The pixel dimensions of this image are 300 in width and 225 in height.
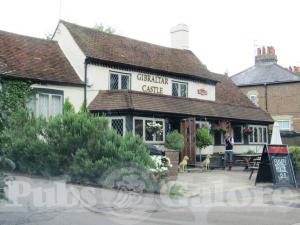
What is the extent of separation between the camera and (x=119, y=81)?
23594 millimetres

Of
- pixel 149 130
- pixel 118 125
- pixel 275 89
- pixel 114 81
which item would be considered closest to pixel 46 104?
pixel 118 125

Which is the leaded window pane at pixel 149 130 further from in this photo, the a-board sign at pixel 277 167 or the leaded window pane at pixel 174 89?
the a-board sign at pixel 277 167

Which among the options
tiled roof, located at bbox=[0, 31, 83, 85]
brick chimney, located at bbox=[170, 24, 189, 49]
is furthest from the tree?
brick chimney, located at bbox=[170, 24, 189, 49]

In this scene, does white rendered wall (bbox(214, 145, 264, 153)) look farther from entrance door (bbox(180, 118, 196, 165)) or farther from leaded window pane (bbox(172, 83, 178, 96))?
entrance door (bbox(180, 118, 196, 165))

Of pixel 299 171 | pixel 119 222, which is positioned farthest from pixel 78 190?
pixel 299 171

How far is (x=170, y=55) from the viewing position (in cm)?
2836

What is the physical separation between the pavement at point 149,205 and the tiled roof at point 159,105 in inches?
279

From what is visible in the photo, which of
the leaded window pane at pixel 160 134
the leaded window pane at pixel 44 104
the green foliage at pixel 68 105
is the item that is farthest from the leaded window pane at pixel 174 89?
the leaded window pane at pixel 44 104

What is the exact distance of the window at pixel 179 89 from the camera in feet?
86.1

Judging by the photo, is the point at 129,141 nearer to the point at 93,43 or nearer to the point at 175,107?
the point at 175,107

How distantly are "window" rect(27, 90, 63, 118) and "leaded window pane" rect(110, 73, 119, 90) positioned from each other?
3106 mm

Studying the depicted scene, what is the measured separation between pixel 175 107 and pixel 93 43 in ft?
18.0

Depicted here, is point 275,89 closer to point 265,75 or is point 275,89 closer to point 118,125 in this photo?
point 265,75

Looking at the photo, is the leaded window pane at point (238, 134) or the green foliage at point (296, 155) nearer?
the green foliage at point (296, 155)
